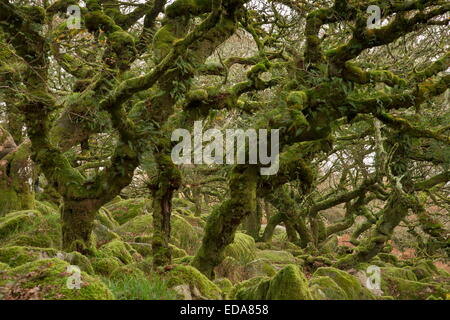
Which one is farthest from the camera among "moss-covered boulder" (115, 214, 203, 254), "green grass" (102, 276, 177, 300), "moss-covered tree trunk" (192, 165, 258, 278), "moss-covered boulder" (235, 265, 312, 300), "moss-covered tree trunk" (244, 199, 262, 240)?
"moss-covered tree trunk" (244, 199, 262, 240)

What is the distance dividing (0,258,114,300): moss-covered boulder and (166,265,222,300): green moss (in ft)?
4.04

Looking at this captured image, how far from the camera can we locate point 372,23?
6.57m

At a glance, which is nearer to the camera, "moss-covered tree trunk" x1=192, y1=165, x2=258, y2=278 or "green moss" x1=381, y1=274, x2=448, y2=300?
"moss-covered tree trunk" x1=192, y1=165, x2=258, y2=278

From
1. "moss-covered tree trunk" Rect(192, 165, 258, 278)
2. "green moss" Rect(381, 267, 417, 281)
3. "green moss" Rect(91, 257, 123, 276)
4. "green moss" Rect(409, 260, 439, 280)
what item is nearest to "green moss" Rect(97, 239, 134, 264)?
"green moss" Rect(91, 257, 123, 276)

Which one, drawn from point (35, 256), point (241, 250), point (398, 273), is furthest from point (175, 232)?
point (398, 273)

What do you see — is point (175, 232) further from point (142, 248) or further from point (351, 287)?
point (351, 287)

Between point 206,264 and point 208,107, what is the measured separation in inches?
110

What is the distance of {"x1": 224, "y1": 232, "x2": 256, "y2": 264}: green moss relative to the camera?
11.5m

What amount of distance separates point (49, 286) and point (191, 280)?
5.99 ft

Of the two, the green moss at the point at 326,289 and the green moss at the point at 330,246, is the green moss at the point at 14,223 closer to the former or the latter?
the green moss at the point at 326,289

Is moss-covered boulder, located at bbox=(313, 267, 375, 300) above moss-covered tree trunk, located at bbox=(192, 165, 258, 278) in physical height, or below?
below

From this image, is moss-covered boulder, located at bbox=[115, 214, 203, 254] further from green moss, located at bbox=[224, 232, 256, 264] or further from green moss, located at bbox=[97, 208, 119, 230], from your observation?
green moss, located at bbox=[224, 232, 256, 264]

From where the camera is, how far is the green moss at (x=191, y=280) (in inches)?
211

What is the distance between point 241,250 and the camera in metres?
11.9
